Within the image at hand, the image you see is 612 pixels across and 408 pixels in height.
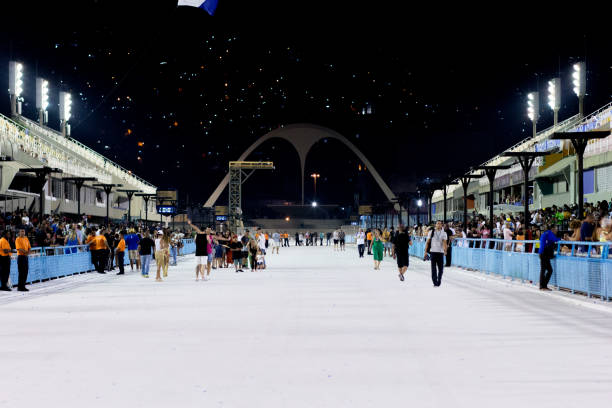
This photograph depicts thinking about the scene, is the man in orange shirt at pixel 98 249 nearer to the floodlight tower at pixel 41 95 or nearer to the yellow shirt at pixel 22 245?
the yellow shirt at pixel 22 245

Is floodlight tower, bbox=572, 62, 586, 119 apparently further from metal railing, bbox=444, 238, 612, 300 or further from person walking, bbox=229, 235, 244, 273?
person walking, bbox=229, 235, 244, 273

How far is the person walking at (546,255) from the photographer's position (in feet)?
56.3

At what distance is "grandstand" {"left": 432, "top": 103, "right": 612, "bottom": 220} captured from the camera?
41.9 m

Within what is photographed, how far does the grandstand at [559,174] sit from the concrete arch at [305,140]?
77701 mm

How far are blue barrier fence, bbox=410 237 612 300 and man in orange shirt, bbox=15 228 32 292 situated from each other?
12.2 m

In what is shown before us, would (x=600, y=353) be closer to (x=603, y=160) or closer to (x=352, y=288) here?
(x=352, y=288)

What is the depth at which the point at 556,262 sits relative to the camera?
17.4 meters

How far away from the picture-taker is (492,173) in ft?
104

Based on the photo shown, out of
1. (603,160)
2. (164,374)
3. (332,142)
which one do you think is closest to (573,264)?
(164,374)

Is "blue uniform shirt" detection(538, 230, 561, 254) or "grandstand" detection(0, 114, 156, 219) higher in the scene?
"grandstand" detection(0, 114, 156, 219)

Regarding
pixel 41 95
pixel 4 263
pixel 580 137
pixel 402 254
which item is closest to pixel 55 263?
pixel 4 263

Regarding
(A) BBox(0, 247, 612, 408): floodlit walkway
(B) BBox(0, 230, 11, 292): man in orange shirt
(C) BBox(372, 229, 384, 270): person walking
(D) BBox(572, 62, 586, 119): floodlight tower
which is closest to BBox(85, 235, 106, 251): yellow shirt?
(B) BBox(0, 230, 11, 292): man in orange shirt

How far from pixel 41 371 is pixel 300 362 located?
2.47 metres

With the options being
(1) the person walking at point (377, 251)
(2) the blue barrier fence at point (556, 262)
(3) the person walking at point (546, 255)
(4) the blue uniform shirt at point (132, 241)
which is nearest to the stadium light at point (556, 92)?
(2) the blue barrier fence at point (556, 262)
